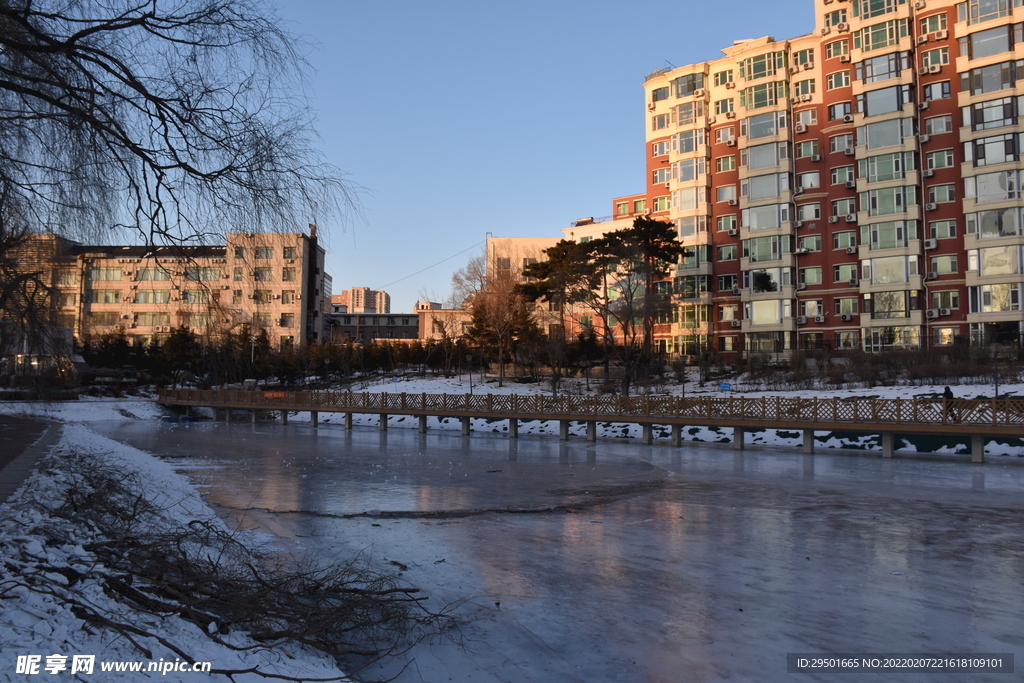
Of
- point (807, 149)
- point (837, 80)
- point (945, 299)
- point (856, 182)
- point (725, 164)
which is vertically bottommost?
point (945, 299)

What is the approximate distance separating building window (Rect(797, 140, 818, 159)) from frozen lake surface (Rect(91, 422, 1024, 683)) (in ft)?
113

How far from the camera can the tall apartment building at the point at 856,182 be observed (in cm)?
4219

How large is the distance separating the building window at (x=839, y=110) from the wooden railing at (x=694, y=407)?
24.9 metres

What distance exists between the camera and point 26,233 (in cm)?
800

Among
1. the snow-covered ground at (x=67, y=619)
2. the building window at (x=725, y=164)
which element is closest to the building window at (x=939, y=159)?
the building window at (x=725, y=164)

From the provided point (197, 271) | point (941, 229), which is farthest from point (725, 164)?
point (197, 271)

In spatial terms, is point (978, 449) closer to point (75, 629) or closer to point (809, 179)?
A: point (75, 629)

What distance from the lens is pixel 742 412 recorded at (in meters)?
27.5

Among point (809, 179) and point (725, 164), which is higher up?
point (725, 164)

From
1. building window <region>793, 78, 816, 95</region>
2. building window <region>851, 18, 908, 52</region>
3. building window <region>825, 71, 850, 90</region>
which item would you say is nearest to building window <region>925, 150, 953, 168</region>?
building window <region>851, 18, 908, 52</region>

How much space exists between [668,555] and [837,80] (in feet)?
159

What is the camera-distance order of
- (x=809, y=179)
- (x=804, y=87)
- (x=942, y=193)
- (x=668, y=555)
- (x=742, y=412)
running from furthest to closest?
(x=804, y=87) < (x=809, y=179) < (x=942, y=193) < (x=742, y=412) < (x=668, y=555)

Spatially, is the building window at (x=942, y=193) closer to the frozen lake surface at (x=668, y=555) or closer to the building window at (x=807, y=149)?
the building window at (x=807, y=149)

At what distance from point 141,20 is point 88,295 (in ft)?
14.9
